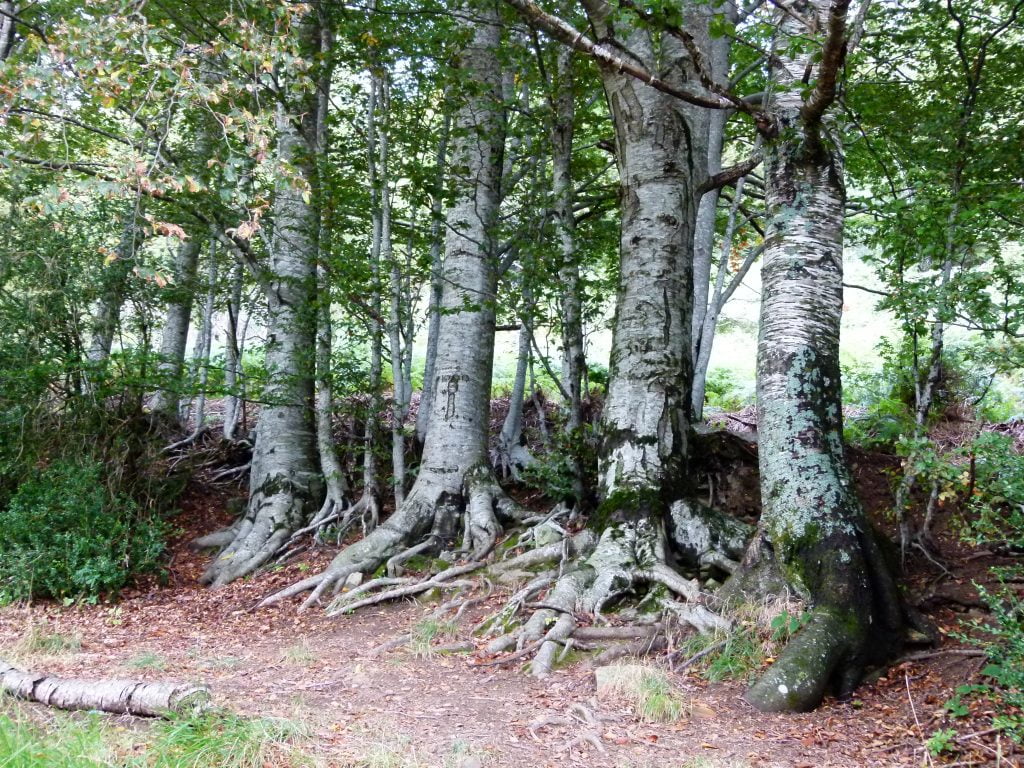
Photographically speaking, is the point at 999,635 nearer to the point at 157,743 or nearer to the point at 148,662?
the point at 157,743

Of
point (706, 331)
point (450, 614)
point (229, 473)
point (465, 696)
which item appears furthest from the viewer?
point (229, 473)

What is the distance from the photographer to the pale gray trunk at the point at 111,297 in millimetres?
9219

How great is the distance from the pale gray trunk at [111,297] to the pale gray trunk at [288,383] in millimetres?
1905

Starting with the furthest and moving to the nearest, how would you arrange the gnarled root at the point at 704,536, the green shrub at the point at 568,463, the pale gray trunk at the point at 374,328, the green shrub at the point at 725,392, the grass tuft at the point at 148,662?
the green shrub at the point at 725,392, the pale gray trunk at the point at 374,328, the green shrub at the point at 568,463, the gnarled root at the point at 704,536, the grass tuft at the point at 148,662

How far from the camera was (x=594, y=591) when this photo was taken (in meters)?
5.69

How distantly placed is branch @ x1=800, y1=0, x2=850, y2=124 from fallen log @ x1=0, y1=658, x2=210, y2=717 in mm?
4935

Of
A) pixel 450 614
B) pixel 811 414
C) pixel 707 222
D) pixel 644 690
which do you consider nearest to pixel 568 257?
pixel 707 222

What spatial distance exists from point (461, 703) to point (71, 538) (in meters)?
Answer: 5.57

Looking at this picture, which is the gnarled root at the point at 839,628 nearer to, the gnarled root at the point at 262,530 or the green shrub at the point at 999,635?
the green shrub at the point at 999,635

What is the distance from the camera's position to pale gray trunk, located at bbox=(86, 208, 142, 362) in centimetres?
922

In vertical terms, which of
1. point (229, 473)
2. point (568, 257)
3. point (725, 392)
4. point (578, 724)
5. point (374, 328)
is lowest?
point (578, 724)

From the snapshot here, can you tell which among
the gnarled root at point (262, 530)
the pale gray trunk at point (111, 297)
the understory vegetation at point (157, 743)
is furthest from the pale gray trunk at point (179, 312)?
the understory vegetation at point (157, 743)

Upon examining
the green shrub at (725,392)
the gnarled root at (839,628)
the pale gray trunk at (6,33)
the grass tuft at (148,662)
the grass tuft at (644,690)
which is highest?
the pale gray trunk at (6,33)

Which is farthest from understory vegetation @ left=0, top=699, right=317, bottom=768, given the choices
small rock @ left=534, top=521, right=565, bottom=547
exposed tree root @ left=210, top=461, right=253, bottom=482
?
exposed tree root @ left=210, top=461, right=253, bottom=482
